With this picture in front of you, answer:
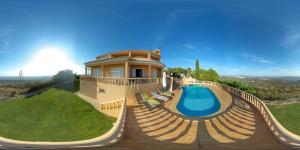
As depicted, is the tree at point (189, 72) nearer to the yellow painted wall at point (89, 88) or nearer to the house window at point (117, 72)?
the yellow painted wall at point (89, 88)

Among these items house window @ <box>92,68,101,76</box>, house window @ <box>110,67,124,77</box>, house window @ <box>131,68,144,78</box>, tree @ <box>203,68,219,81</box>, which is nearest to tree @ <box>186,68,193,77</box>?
tree @ <box>203,68,219,81</box>

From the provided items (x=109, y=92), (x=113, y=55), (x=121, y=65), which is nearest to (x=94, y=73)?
(x=113, y=55)

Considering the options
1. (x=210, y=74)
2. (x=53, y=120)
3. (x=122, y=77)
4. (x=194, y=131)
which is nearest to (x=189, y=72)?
(x=210, y=74)

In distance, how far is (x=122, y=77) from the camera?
1795cm

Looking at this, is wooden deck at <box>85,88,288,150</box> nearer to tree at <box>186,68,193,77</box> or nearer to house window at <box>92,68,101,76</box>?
house window at <box>92,68,101,76</box>

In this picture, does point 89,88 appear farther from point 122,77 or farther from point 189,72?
point 189,72

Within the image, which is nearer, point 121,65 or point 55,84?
point 121,65

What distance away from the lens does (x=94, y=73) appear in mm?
27328

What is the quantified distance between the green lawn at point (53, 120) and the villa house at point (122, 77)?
246cm

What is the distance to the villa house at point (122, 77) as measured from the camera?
49.9 ft

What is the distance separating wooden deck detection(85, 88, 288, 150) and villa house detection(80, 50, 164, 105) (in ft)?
11.5

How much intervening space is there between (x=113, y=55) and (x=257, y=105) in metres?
18.4

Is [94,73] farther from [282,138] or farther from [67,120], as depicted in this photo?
→ [282,138]

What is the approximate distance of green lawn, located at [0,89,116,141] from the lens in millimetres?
11137
